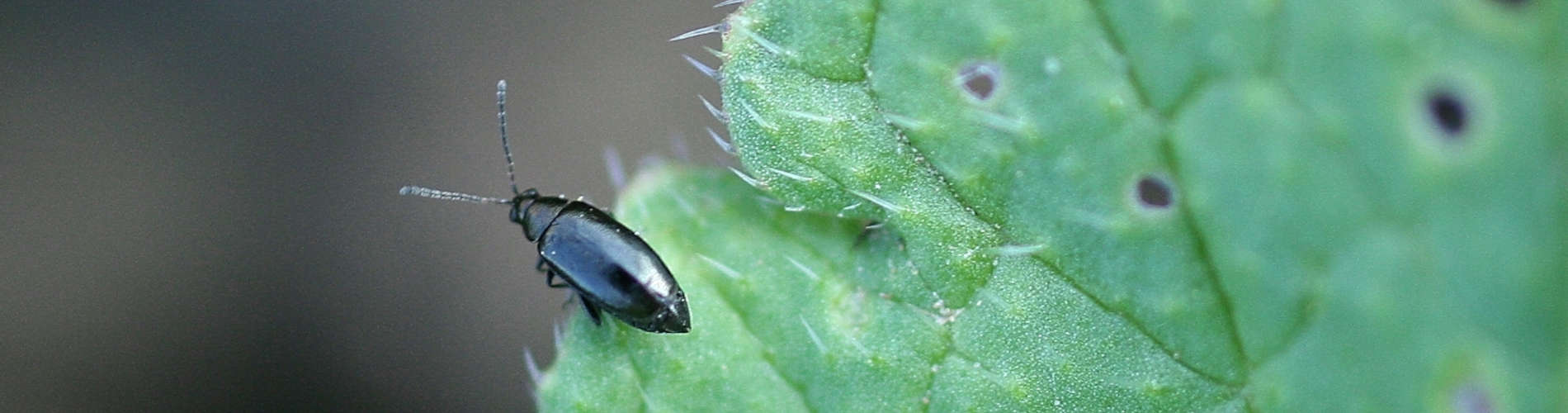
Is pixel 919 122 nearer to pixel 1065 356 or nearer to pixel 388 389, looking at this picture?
pixel 1065 356

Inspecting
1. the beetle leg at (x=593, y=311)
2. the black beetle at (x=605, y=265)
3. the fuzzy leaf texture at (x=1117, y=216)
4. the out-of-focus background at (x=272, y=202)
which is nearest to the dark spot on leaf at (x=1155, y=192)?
the fuzzy leaf texture at (x=1117, y=216)

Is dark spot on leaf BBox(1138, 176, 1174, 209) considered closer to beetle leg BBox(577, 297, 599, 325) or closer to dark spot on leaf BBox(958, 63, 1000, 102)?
dark spot on leaf BBox(958, 63, 1000, 102)

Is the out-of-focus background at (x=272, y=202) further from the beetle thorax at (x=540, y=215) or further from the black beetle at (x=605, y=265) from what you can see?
the black beetle at (x=605, y=265)

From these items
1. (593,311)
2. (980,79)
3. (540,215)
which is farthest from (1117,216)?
(540,215)

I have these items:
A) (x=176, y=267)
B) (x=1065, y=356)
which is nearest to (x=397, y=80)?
(x=176, y=267)

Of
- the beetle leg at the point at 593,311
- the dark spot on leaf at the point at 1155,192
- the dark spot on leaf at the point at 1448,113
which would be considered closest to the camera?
the dark spot on leaf at the point at 1448,113

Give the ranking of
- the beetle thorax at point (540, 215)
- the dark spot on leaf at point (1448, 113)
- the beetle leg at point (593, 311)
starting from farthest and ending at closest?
the beetle thorax at point (540, 215) < the beetle leg at point (593, 311) < the dark spot on leaf at point (1448, 113)
